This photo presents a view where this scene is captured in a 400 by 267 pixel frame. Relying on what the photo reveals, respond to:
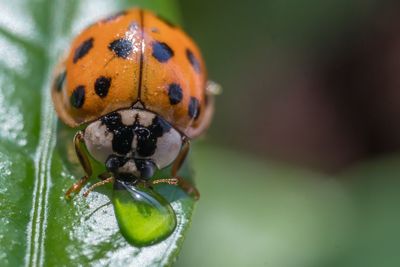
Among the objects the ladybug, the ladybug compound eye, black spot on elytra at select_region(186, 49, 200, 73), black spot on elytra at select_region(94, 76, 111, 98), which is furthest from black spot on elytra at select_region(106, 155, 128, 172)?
black spot on elytra at select_region(186, 49, 200, 73)

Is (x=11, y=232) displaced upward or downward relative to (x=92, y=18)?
downward

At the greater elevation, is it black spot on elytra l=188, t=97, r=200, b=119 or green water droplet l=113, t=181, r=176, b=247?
black spot on elytra l=188, t=97, r=200, b=119

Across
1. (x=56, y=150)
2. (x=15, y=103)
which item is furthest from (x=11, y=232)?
(x=15, y=103)

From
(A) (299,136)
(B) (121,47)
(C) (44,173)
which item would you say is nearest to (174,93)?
(B) (121,47)

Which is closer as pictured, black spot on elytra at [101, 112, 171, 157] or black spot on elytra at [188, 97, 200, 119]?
black spot on elytra at [101, 112, 171, 157]

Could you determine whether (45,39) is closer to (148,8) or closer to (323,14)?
(148,8)

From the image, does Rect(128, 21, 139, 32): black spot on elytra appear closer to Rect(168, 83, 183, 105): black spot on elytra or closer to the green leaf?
Rect(168, 83, 183, 105): black spot on elytra

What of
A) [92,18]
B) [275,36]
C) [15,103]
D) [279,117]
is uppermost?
[275,36]
